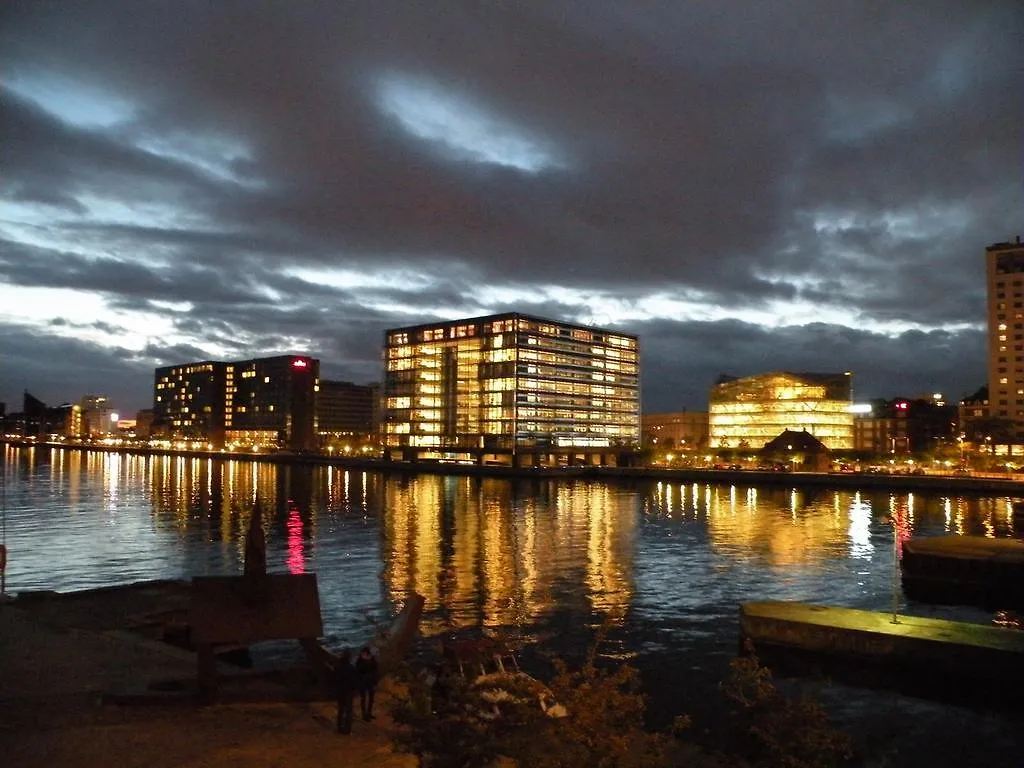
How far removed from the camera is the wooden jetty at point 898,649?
1066 inches

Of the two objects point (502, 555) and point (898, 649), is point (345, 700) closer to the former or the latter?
point (898, 649)

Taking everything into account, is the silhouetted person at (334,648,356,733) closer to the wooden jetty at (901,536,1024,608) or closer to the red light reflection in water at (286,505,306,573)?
the red light reflection in water at (286,505,306,573)

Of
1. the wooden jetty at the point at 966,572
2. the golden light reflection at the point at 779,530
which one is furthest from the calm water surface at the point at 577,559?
the wooden jetty at the point at 966,572

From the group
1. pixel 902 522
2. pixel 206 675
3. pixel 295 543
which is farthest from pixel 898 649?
pixel 902 522

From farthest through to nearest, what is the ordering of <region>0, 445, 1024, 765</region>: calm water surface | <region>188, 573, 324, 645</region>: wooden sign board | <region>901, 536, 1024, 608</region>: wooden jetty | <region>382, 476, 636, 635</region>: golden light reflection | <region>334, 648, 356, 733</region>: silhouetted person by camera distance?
<region>901, 536, 1024, 608</region>: wooden jetty → <region>382, 476, 636, 635</region>: golden light reflection → <region>0, 445, 1024, 765</region>: calm water surface → <region>188, 573, 324, 645</region>: wooden sign board → <region>334, 648, 356, 733</region>: silhouetted person

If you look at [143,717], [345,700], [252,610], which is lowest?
[143,717]

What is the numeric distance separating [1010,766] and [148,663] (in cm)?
2310

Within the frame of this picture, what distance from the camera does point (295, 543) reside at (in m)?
64.0

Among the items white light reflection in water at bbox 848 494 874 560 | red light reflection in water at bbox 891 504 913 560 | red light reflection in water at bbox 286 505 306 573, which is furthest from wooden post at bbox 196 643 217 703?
red light reflection in water at bbox 891 504 913 560

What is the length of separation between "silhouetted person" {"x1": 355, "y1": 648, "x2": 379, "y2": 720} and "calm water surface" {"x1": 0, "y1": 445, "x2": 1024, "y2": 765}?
17.7ft

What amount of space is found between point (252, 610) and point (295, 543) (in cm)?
4815

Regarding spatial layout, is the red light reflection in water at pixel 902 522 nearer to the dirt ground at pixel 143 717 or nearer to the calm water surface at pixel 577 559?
the calm water surface at pixel 577 559

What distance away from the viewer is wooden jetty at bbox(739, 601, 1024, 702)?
27.1 m

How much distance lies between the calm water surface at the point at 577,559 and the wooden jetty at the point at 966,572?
1954 millimetres
